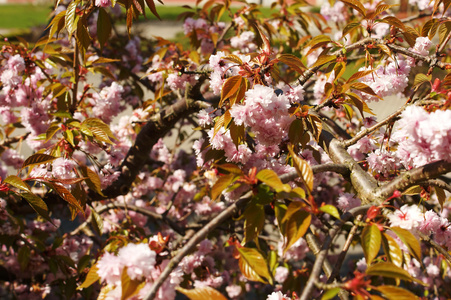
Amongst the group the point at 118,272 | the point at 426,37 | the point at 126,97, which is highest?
the point at 426,37

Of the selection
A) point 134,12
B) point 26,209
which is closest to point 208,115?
point 134,12

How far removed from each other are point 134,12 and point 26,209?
1.26m

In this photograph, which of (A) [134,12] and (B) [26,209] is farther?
(B) [26,209]

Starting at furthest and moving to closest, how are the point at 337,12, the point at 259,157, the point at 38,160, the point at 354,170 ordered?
the point at 337,12
the point at 259,157
the point at 38,160
the point at 354,170

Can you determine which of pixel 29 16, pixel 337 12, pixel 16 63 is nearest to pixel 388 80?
pixel 16 63

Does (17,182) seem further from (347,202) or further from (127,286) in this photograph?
(347,202)

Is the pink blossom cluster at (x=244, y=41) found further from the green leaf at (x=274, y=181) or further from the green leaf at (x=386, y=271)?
the green leaf at (x=386, y=271)

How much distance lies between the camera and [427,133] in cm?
68

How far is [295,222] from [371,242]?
0.14 m

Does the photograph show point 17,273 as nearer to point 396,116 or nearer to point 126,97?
point 126,97

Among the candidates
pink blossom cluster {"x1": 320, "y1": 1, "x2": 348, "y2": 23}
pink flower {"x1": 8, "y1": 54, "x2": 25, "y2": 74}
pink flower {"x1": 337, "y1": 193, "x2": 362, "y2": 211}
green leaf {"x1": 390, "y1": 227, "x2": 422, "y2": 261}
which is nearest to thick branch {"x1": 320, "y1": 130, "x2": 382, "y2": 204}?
green leaf {"x1": 390, "y1": 227, "x2": 422, "y2": 261}

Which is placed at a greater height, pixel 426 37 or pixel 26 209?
pixel 426 37

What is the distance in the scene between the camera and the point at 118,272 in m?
0.66

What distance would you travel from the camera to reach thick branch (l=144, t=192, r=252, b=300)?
61cm
